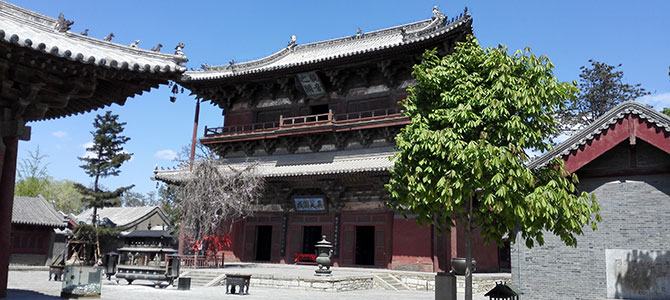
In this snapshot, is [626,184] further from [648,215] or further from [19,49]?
[19,49]

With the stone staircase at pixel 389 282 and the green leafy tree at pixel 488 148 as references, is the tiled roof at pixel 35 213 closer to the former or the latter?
the stone staircase at pixel 389 282

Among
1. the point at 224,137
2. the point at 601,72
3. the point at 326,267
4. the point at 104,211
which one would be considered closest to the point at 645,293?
the point at 326,267

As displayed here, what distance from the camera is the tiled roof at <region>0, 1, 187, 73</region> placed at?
7132 mm

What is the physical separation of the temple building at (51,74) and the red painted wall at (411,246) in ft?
46.3

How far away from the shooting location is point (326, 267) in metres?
16.8

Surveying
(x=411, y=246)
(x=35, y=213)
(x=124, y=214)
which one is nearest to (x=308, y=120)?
(x=411, y=246)

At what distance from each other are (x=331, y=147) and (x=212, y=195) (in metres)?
6.12

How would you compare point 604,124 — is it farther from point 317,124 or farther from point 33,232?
point 33,232

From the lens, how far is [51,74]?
7746 millimetres

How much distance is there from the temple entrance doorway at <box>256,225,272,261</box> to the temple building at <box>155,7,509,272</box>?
0.06 meters

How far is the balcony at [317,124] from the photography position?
22.1m

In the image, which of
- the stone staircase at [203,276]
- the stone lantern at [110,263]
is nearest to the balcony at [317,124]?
the stone staircase at [203,276]

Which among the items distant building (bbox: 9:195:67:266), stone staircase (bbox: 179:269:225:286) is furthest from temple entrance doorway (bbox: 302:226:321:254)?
distant building (bbox: 9:195:67:266)

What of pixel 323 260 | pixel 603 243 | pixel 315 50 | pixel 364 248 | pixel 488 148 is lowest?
pixel 323 260
